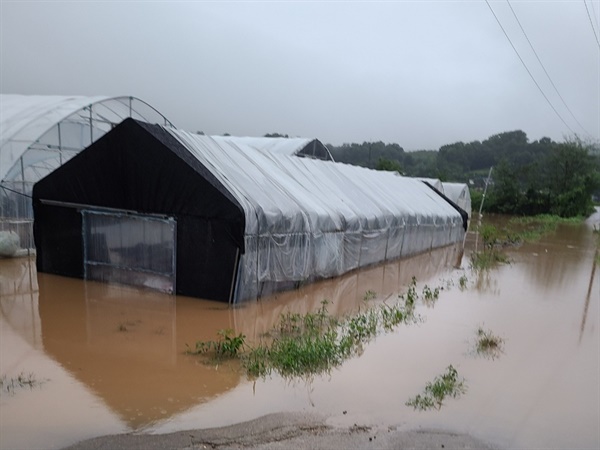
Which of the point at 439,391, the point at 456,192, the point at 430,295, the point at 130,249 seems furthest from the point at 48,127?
the point at 456,192

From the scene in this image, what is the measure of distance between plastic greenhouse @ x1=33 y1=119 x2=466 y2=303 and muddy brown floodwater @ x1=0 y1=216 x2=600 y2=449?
0.49 m

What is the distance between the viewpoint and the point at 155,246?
31.2 feet

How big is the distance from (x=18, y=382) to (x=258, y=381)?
268cm

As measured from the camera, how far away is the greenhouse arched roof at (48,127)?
1336 centimetres

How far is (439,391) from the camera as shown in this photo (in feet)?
18.4

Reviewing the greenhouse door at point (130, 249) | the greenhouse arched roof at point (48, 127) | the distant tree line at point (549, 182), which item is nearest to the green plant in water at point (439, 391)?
the greenhouse door at point (130, 249)

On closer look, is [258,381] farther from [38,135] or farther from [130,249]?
[38,135]

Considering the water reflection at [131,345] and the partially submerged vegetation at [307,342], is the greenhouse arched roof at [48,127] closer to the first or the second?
the water reflection at [131,345]

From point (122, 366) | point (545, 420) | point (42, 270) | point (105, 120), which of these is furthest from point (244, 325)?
point (105, 120)

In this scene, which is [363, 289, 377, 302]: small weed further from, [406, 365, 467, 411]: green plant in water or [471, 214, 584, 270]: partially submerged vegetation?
[471, 214, 584, 270]: partially submerged vegetation

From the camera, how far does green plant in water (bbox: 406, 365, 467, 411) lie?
5352 mm

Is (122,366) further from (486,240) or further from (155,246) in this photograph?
(486,240)

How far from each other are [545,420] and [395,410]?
5.44 ft

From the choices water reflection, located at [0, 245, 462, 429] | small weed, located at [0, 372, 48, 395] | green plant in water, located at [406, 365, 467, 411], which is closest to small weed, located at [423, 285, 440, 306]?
water reflection, located at [0, 245, 462, 429]
